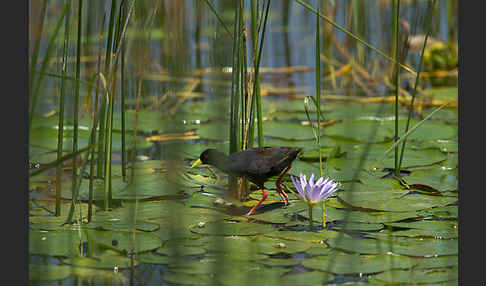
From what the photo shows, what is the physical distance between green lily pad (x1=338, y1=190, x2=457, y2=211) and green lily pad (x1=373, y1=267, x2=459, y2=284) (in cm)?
63

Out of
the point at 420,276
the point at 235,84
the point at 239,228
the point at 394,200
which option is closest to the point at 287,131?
the point at 394,200

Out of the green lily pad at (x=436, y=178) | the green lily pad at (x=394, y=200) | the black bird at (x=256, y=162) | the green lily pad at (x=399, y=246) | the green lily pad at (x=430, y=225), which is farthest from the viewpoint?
the green lily pad at (x=436, y=178)

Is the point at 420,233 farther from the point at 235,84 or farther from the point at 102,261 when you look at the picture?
the point at 102,261

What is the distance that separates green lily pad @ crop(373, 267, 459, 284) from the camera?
6.82 ft

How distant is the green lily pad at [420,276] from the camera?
6.82 feet

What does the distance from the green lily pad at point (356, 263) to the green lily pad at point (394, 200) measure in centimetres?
51

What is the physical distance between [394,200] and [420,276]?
777 millimetres

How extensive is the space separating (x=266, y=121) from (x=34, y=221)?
6.45ft

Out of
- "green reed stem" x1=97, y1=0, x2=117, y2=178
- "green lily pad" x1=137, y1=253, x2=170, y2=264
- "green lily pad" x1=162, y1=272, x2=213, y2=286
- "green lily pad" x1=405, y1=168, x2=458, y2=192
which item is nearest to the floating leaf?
"green lily pad" x1=137, y1=253, x2=170, y2=264

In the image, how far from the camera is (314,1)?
5738mm

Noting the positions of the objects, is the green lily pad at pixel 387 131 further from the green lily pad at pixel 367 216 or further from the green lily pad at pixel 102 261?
the green lily pad at pixel 102 261

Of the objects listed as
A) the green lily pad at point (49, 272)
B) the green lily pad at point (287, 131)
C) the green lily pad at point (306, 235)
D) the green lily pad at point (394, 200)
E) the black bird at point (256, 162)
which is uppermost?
the green lily pad at point (287, 131)

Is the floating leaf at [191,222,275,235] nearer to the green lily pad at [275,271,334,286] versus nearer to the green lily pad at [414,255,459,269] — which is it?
the green lily pad at [275,271,334,286]

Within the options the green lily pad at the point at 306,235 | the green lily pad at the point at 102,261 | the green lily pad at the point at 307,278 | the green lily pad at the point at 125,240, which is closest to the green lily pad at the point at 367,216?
the green lily pad at the point at 306,235
